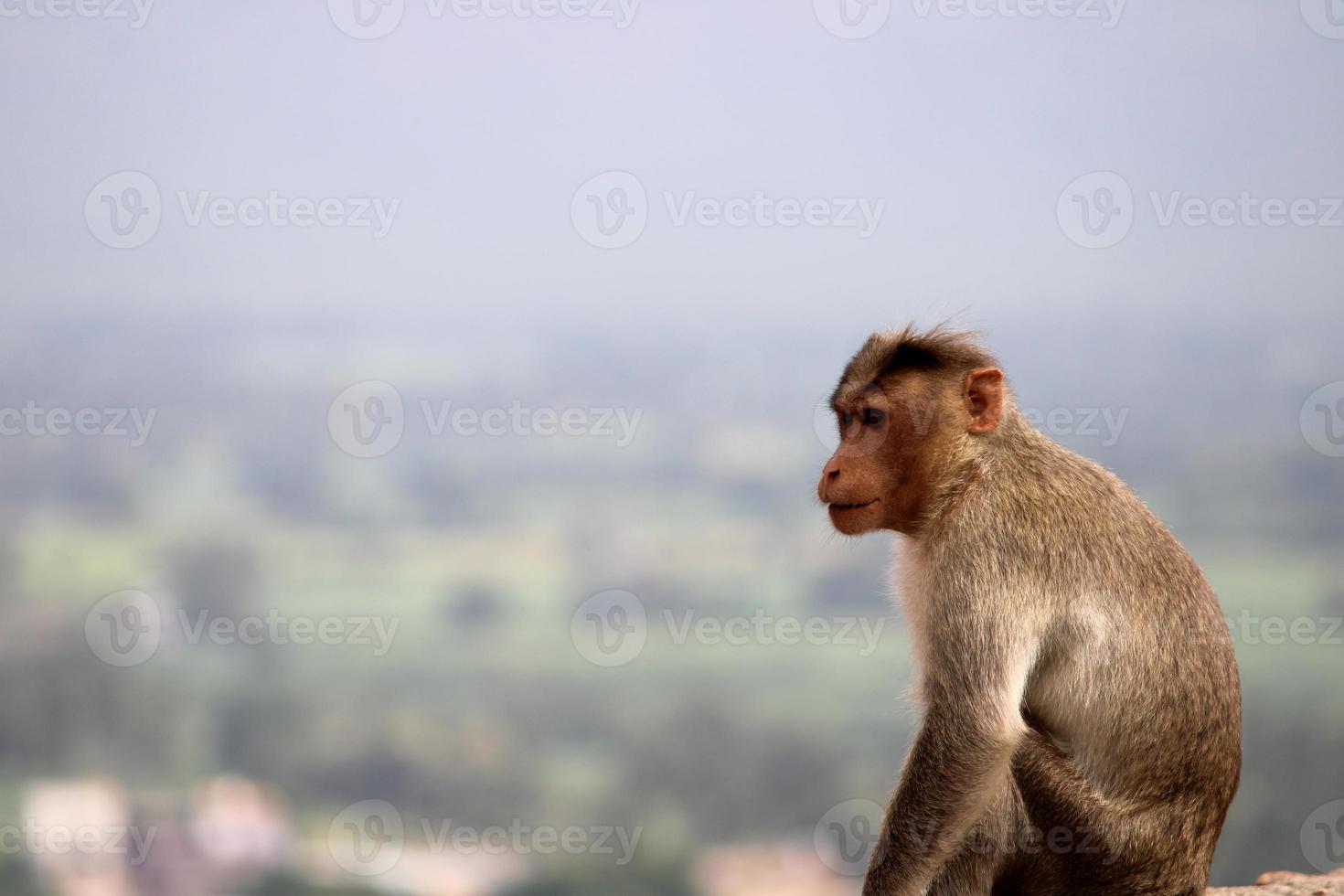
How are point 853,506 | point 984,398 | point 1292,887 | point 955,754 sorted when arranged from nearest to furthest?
point 955,754
point 853,506
point 984,398
point 1292,887

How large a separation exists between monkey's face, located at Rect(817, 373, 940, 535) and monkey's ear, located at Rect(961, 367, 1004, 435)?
16cm

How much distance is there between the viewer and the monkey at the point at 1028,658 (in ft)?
18.2

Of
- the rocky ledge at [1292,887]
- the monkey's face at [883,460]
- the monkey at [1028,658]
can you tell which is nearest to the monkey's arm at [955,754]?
the monkey at [1028,658]

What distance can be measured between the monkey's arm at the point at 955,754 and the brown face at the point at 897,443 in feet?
2.00

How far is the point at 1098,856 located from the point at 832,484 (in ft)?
6.04

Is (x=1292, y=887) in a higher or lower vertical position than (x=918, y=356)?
lower

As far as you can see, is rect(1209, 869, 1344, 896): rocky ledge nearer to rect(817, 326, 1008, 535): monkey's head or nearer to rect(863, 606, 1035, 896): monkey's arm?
rect(863, 606, 1035, 896): monkey's arm

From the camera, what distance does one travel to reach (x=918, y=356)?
6.16 meters

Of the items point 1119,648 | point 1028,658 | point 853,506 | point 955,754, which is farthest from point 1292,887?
point 853,506

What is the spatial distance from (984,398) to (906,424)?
37 cm

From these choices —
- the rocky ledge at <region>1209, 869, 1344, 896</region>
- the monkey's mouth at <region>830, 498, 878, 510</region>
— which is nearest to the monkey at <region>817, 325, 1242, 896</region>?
the monkey's mouth at <region>830, 498, 878, 510</region>

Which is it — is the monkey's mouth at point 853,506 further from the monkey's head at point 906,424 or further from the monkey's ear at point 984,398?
the monkey's ear at point 984,398

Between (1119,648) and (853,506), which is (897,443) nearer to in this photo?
(853,506)

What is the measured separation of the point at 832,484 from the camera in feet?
19.6
